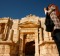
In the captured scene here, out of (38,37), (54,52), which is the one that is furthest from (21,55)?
(54,52)

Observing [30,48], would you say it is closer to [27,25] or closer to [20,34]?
[20,34]

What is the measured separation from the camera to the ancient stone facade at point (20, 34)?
15289 millimetres

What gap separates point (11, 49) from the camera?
51.0 feet

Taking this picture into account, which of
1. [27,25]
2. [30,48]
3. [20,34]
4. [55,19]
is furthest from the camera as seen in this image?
[30,48]

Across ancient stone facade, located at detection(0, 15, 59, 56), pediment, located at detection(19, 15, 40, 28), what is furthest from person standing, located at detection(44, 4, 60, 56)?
pediment, located at detection(19, 15, 40, 28)

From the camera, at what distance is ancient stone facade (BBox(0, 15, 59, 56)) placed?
15.3m

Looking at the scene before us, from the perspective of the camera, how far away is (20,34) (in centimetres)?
1758

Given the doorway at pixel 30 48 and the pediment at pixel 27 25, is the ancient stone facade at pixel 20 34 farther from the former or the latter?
the doorway at pixel 30 48

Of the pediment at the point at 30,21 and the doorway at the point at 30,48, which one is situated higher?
the pediment at the point at 30,21

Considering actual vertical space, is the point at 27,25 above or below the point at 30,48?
above

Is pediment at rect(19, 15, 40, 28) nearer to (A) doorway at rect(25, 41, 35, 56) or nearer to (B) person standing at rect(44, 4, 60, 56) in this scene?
(A) doorway at rect(25, 41, 35, 56)

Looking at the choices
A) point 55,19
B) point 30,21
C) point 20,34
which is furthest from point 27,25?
point 55,19

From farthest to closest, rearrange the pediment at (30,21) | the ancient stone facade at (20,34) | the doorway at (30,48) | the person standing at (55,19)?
the doorway at (30,48)
the pediment at (30,21)
the ancient stone facade at (20,34)
the person standing at (55,19)

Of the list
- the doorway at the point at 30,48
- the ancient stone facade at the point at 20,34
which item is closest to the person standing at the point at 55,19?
the ancient stone facade at the point at 20,34
